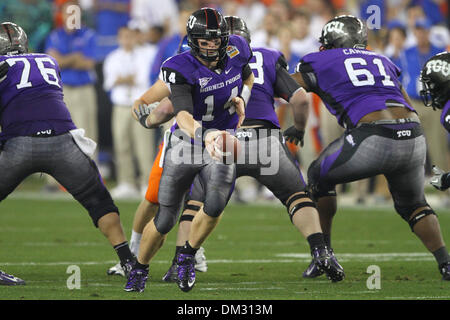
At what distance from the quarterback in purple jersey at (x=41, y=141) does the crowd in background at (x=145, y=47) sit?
17.7 ft

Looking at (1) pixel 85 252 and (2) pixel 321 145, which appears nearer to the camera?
(1) pixel 85 252

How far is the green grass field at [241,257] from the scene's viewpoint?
20.9 feet

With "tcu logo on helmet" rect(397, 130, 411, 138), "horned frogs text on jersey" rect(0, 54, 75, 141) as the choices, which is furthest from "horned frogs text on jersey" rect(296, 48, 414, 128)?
"horned frogs text on jersey" rect(0, 54, 75, 141)

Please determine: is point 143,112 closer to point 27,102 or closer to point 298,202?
point 27,102

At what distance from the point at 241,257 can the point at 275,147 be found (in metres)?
1.90

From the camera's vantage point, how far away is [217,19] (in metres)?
6.46

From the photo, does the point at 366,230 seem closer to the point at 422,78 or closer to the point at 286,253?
the point at 286,253

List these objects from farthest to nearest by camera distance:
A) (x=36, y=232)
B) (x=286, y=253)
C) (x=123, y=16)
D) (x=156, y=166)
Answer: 1. (x=123, y=16)
2. (x=36, y=232)
3. (x=286, y=253)
4. (x=156, y=166)

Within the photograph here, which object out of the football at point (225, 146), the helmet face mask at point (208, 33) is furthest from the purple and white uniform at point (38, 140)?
the football at point (225, 146)

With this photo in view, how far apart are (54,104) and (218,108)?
46.2 inches

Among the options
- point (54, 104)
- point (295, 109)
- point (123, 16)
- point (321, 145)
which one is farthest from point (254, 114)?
point (123, 16)

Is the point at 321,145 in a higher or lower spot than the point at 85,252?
higher

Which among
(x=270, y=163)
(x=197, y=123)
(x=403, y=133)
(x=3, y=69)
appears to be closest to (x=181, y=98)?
(x=197, y=123)
